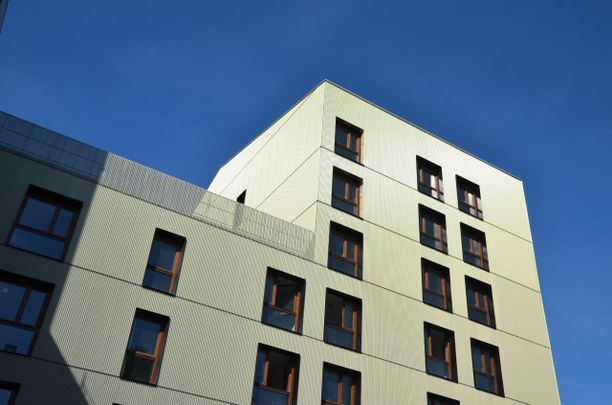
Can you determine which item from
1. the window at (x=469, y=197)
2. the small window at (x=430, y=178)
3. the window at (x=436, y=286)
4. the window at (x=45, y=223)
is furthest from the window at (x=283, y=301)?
the window at (x=469, y=197)

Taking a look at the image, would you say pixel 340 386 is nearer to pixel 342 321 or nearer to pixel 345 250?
pixel 342 321

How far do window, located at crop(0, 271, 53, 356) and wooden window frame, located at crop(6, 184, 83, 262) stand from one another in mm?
1097

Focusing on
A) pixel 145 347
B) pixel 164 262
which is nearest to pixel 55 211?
pixel 164 262

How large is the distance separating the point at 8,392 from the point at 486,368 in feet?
68.5

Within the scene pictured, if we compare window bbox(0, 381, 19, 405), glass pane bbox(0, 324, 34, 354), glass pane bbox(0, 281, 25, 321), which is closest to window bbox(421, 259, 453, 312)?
glass pane bbox(0, 324, 34, 354)

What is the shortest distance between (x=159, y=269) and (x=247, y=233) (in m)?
4.15

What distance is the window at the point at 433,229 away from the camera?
3041 centimetres

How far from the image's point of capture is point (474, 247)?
3238cm

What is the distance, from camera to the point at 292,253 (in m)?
25.1

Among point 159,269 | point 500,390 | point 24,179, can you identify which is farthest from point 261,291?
point 500,390

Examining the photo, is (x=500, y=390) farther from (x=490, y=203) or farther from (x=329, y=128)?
(x=329, y=128)

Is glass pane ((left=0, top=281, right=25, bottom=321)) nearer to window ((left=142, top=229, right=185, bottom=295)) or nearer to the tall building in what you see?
the tall building

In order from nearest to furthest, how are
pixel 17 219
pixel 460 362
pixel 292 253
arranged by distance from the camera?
pixel 17 219
pixel 292 253
pixel 460 362

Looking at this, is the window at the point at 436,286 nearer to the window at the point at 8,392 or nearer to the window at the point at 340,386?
the window at the point at 340,386
